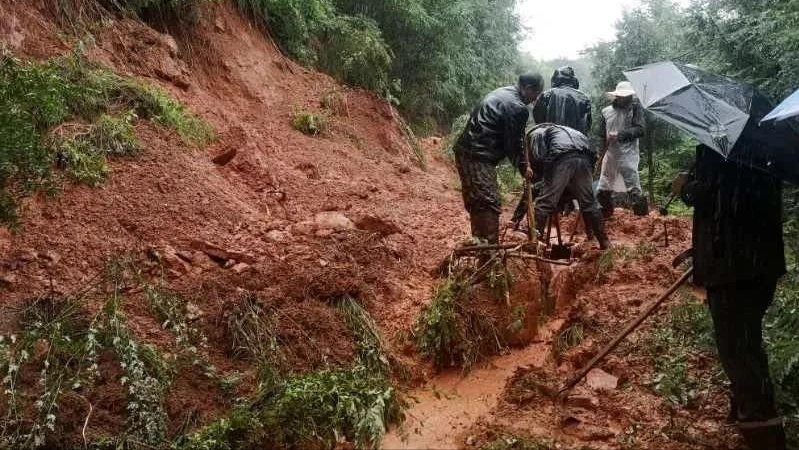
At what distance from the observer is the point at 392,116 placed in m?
9.70

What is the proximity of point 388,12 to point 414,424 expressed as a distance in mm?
8064

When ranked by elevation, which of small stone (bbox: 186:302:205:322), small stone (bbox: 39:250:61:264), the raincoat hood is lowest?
small stone (bbox: 186:302:205:322)

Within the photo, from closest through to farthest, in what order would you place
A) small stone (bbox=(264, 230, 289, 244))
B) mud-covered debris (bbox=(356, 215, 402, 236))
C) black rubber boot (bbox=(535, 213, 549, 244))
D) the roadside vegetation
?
the roadside vegetation → small stone (bbox=(264, 230, 289, 244)) → black rubber boot (bbox=(535, 213, 549, 244)) → mud-covered debris (bbox=(356, 215, 402, 236))

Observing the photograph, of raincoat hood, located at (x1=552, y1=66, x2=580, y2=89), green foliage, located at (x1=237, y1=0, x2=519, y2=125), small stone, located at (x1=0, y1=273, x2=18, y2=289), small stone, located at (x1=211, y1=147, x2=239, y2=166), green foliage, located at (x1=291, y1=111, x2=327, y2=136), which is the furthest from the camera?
green foliage, located at (x1=237, y1=0, x2=519, y2=125)

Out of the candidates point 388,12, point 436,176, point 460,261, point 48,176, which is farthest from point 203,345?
point 388,12

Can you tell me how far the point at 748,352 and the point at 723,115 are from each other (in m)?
1.23

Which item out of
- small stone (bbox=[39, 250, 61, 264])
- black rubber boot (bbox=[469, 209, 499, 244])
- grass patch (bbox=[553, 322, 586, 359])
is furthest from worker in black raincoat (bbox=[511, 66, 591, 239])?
small stone (bbox=[39, 250, 61, 264])

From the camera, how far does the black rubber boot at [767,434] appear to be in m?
2.89

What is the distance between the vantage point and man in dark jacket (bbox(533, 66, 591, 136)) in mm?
6680

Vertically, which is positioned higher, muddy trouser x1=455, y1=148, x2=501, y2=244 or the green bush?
the green bush

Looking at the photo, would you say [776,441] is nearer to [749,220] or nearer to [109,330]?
[749,220]

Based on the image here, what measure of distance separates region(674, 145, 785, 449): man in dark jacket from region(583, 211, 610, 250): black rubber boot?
8.13ft

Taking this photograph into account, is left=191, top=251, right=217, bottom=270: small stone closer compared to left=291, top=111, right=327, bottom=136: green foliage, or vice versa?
left=191, top=251, right=217, bottom=270: small stone

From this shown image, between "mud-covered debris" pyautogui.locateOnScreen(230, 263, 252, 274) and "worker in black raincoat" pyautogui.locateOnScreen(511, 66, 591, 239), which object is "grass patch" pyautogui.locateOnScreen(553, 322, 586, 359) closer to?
"worker in black raincoat" pyautogui.locateOnScreen(511, 66, 591, 239)
